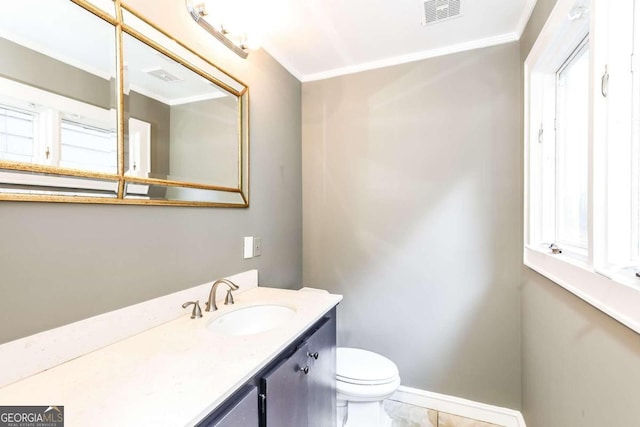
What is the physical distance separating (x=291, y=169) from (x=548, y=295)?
164cm

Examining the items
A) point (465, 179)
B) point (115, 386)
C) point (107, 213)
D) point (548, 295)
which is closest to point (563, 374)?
point (548, 295)

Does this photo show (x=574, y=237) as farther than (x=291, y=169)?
No

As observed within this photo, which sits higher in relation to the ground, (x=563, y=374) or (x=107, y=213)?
(x=107, y=213)

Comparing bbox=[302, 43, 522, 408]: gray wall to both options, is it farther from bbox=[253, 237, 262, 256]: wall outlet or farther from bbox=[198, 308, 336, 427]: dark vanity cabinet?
bbox=[198, 308, 336, 427]: dark vanity cabinet

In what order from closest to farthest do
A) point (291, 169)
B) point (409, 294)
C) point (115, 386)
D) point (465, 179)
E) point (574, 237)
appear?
point (115, 386) < point (574, 237) < point (465, 179) < point (409, 294) < point (291, 169)

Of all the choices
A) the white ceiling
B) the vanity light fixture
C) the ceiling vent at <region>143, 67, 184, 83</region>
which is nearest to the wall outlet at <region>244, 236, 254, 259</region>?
the ceiling vent at <region>143, 67, 184, 83</region>

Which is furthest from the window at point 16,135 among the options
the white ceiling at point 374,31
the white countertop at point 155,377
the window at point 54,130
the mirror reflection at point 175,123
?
the white ceiling at point 374,31

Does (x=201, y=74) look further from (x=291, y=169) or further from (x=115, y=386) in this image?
(x=115, y=386)

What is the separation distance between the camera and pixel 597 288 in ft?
2.73

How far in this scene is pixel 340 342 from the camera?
7.07ft

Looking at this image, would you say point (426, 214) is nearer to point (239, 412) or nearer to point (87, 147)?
point (239, 412)

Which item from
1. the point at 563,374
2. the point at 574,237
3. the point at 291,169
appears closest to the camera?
the point at 563,374

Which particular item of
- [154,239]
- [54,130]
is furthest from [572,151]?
[54,130]

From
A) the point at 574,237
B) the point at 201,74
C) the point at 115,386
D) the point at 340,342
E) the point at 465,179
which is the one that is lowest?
the point at 340,342
